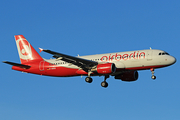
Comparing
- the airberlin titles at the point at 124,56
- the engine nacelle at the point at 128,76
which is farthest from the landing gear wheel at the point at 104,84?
→ the airberlin titles at the point at 124,56

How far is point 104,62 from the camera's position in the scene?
2004 inches

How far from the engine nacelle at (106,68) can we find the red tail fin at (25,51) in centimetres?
1376

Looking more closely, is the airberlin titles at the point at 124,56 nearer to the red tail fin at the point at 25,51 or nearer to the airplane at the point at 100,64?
the airplane at the point at 100,64

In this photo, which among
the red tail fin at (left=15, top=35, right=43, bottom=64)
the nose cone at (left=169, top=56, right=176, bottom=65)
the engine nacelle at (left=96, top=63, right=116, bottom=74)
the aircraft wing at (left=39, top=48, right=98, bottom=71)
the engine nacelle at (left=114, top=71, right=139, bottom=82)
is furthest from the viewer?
the red tail fin at (left=15, top=35, right=43, bottom=64)

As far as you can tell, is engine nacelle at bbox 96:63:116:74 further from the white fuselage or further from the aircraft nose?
the aircraft nose

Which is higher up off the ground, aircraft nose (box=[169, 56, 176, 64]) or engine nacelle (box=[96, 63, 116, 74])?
aircraft nose (box=[169, 56, 176, 64])

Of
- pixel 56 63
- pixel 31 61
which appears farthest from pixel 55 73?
pixel 31 61

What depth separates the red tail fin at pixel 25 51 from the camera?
192 ft

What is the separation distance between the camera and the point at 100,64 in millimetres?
50281

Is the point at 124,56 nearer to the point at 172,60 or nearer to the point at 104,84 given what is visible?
the point at 104,84

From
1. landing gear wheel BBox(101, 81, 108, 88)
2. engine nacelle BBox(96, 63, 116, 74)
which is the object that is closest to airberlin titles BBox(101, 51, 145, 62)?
engine nacelle BBox(96, 63, 116, 74)

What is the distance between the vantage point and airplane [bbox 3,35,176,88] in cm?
4888

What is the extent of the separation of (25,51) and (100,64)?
16.7m

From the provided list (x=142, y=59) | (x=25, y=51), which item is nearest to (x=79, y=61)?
(x=142, y=59)
